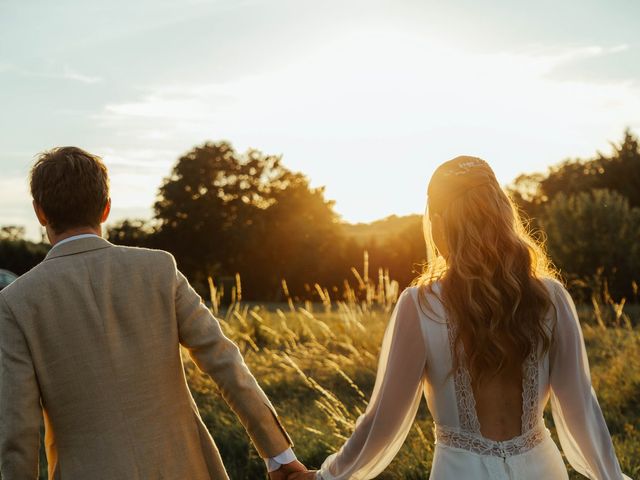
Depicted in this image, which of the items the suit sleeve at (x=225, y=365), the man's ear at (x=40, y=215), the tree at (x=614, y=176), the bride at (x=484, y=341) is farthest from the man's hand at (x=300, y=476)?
the tree at (x=614, y=176)

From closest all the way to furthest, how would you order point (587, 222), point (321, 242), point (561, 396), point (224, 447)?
1. point (561, 396)
2. point (224, 447)
3. point (587, 222)
4. point (321, 242)

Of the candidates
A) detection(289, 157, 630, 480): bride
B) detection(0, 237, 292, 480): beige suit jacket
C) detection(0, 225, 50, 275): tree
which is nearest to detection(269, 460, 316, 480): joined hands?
detection(0, 237, 292, 480): beige suit jacket

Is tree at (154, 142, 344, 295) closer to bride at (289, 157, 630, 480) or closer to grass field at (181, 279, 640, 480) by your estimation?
grass field at (181, 279, 640, 480)

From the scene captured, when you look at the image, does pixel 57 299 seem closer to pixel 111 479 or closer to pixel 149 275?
pixel 149 275

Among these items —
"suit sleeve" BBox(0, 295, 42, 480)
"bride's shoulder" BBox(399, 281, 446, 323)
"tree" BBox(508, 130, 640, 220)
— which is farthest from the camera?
"tree" BBox(508, 130, 640, 220)

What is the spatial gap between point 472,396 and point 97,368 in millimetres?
1255

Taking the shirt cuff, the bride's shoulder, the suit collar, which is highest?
the suit collar

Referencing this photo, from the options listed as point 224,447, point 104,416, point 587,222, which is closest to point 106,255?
point 104,416

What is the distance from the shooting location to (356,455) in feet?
9.35

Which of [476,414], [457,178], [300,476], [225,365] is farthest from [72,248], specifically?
[476,414]

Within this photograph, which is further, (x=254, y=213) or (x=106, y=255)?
(x=254, y=213)

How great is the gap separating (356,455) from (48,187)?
4.99 ft

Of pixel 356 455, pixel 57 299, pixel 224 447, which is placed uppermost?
pixel 57 299

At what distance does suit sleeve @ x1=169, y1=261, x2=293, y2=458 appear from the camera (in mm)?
2611
